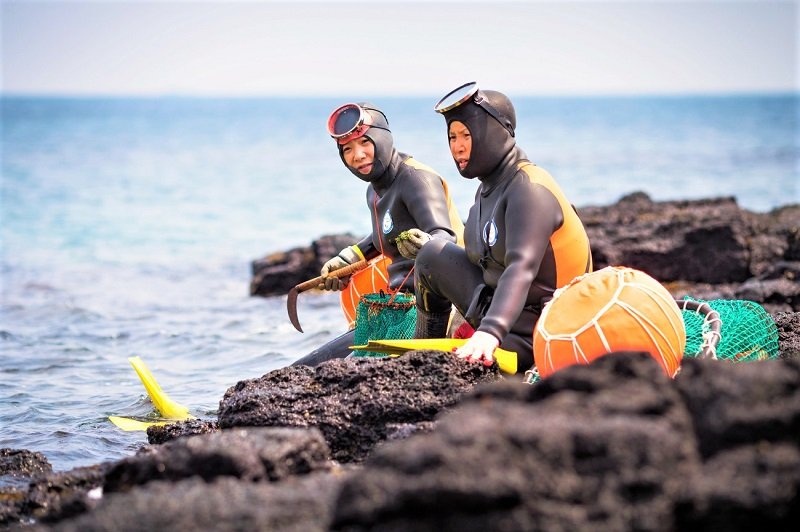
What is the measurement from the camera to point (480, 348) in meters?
4.80

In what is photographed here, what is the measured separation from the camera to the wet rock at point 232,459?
138 inches

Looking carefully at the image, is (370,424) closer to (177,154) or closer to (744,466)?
(744,466)

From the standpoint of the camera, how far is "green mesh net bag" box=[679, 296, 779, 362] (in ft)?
17.3

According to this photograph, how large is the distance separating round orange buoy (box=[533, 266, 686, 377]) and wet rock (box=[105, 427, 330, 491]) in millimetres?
1287

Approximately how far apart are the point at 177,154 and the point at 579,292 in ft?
166

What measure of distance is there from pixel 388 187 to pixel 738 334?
2.38 metres

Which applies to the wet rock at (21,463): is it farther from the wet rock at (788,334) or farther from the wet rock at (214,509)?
the wet rock at (788,334)

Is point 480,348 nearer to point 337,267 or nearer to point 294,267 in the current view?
point 337,267

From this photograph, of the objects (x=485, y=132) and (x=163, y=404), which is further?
(x=163, y=404)

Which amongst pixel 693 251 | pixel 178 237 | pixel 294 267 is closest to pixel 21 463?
pixel 294 267

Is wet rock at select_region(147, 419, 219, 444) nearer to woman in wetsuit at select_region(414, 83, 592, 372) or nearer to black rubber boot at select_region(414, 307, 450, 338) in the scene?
black rubber boot at select_region(414, 307, 450, 338)

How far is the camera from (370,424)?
476 cm

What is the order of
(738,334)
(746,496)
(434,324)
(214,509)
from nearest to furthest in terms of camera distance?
(746,496)
(214,509)
(738,334)
(434,324)

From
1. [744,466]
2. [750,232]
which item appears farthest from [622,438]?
[750,232]
